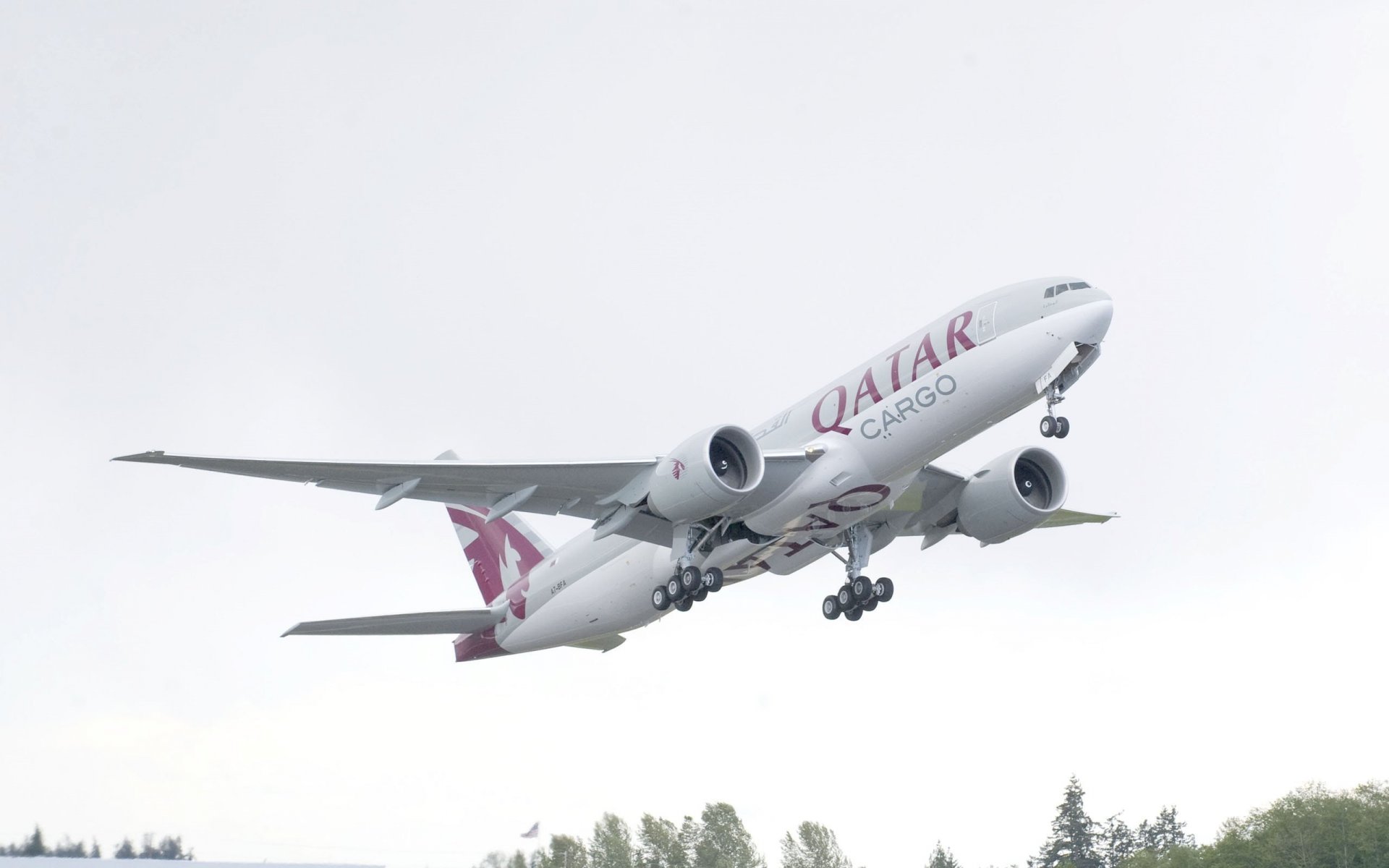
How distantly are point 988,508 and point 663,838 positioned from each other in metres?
27.5

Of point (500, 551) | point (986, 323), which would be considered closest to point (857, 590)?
point (986, 323)

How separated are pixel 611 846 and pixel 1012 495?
96.3 feet

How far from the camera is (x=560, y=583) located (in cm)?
3166

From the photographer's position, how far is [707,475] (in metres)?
25.0

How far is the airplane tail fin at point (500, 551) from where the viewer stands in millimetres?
34469

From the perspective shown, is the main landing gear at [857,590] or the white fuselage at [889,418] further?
the main landing gear at [857,590]

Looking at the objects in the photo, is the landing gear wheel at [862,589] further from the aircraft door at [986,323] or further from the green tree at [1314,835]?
the green tree at [1314,835]

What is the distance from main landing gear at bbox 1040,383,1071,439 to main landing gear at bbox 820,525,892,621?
6.32 m

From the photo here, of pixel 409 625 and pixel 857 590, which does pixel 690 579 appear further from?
pixel 409 625

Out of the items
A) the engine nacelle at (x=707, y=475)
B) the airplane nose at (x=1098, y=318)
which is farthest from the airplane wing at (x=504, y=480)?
the airplane nose at (x=1098, y=318)

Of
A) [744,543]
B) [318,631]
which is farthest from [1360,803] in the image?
[318,631]

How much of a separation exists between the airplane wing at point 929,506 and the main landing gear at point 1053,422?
5.22 m

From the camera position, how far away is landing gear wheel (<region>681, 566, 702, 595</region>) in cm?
2725

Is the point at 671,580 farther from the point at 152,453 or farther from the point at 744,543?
the point at 152,453
